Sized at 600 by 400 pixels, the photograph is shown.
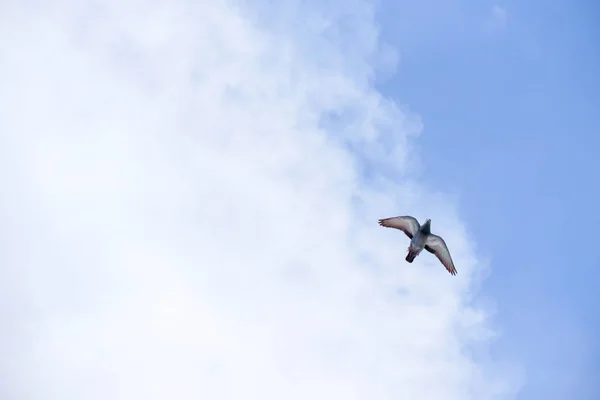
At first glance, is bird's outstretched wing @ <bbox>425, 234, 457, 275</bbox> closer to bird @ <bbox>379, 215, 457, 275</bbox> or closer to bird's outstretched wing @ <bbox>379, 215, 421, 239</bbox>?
bird @ <bbox>379, 215, 457, 275</bbox>

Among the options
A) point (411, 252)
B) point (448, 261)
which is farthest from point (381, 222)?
point (448, 261)

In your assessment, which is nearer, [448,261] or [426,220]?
[426,220]

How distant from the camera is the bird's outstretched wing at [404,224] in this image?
45.2 meters

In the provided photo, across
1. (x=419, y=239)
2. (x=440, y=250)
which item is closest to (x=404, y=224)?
(x=419, y=239)

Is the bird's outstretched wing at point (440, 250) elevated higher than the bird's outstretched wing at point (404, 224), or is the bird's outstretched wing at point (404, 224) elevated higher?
the bird's outstretched wing at point (404, 224)

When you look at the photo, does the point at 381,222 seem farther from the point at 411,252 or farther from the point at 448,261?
the point at 448,261

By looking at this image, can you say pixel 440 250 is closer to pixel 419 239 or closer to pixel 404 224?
pixel 419 239

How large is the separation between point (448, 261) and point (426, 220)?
18.9ft

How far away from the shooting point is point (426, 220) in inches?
1727

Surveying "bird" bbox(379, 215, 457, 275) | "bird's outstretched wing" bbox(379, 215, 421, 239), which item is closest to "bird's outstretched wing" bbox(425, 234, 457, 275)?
"bird" bbox(379, 215, 457, 275)

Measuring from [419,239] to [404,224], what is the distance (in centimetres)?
210

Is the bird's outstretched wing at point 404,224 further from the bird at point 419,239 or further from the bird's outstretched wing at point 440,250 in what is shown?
the bird's outstretched wing at point 440,250

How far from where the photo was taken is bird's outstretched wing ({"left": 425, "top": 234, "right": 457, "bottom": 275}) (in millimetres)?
45688

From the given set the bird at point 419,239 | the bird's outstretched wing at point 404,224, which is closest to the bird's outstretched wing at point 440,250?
the bird at point 419,239
